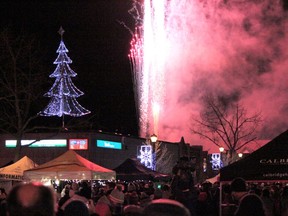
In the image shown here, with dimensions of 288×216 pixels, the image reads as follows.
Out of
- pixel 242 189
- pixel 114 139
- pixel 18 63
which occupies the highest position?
pixel 18 63

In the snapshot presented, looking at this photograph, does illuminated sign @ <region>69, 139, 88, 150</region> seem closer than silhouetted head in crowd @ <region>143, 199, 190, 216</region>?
No

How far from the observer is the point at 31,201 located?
2904 mm

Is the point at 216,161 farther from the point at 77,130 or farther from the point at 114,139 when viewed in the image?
the point at 77,130

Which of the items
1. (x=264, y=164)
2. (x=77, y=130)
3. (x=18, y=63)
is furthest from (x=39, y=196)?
(x=77, y=130)

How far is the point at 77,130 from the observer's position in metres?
54.2

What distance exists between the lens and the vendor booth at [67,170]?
16.9 meters

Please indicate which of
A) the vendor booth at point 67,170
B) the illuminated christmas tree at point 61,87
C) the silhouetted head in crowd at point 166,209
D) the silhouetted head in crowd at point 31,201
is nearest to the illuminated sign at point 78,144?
the illuminated christmas tree at point 61,87

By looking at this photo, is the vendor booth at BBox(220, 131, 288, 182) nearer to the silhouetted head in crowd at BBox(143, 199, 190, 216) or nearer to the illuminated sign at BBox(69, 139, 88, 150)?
the silhouetted head in crowd at BBox(143, 199, 190, 216)

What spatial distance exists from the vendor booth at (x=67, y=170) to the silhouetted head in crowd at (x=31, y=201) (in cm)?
1389

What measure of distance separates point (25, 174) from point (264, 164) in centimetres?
815

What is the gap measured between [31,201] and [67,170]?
14.2 meters

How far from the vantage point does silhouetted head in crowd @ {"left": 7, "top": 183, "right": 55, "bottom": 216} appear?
290 centimetres

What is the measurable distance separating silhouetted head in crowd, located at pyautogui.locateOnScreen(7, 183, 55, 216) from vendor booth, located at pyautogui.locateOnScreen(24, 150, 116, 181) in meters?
13.9

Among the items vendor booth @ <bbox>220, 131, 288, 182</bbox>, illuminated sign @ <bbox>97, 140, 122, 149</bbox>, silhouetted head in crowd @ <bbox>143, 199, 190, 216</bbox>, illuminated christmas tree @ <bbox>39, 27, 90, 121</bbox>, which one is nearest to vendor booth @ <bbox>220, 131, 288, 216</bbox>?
vendor booth @ <bbox>220, 131, 288, 182</bbox>
